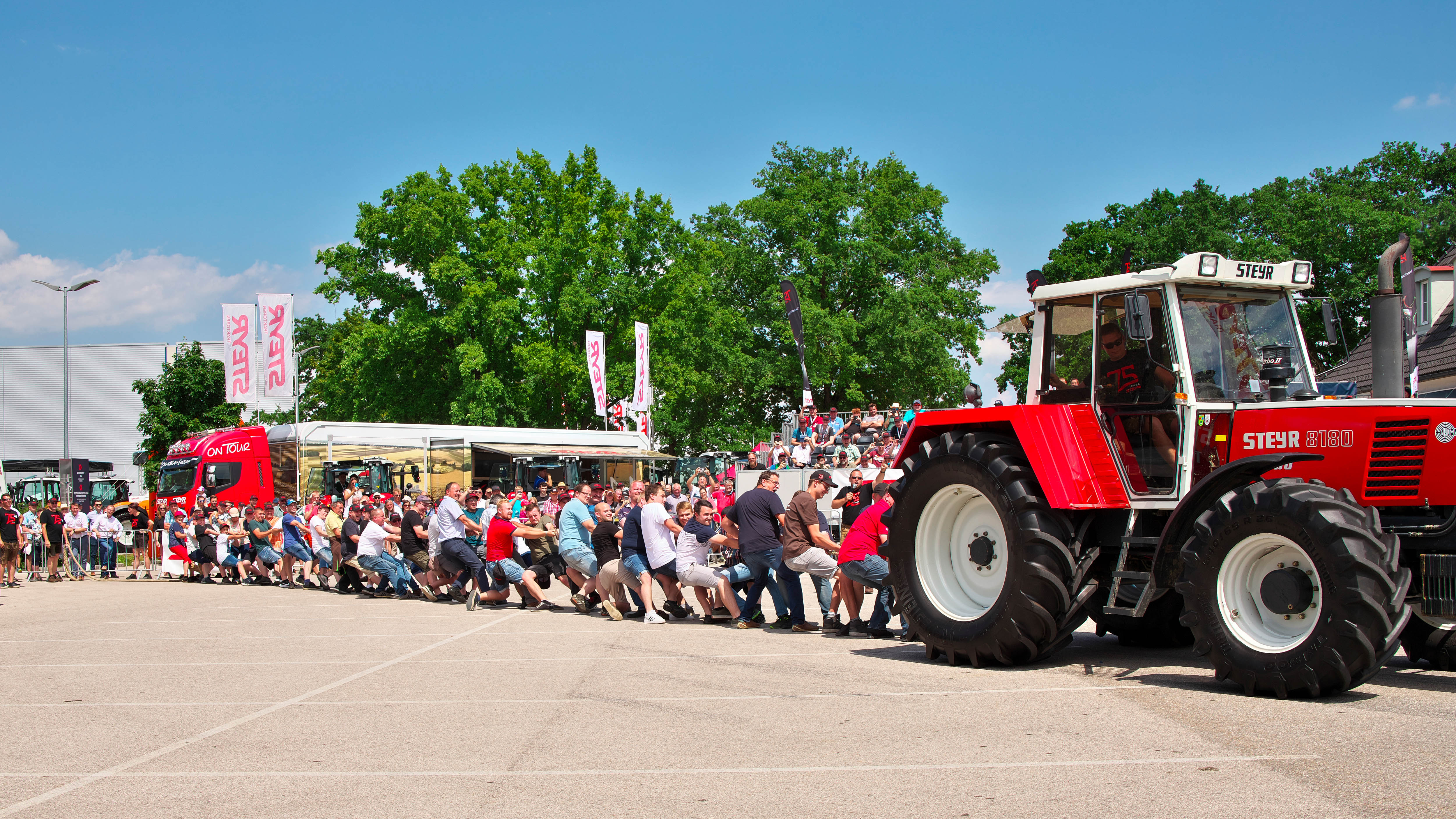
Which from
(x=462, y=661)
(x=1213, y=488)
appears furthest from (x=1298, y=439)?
(x=462, y=661)

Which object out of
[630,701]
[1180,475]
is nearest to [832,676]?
[630,701]

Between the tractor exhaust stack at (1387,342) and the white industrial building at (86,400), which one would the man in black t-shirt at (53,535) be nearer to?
the tractor exhaust stack at (1387,342)

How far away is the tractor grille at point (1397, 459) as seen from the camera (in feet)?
23.0

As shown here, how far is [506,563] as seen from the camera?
15.1 m

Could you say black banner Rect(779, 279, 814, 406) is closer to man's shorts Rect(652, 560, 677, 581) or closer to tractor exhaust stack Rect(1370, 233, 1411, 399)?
man's shorts Rect(652, 560, 677, 581)

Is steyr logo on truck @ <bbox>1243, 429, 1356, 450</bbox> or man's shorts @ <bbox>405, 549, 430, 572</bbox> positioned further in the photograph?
man's shorts @ <bbox>405, 549, 430, 572</bbox>

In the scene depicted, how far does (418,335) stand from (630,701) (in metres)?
32.7

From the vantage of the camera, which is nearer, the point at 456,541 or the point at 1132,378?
the point at 1132,378

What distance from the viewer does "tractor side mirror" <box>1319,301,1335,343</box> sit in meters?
7.79

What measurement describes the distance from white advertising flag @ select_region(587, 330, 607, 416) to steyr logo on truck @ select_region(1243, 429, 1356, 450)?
89.2 feet

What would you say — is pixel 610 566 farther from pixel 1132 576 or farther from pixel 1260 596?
pixel 1260 596

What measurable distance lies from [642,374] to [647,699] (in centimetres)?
2685

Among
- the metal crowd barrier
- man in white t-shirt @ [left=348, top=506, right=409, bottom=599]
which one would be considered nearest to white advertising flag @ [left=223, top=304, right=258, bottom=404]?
the metal crowd barrier

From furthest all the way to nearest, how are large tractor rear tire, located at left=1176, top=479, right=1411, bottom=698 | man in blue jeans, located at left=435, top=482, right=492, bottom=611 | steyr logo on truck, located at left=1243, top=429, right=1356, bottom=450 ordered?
man in blue jeans, located at left=435, top=482, right=492, bottom=611
steyr logo on truck, located at left=1243, top=429, right=1356, bottom=450
large tractor rear tire, located at left=1176, top=479, right=1411, bottom=698
